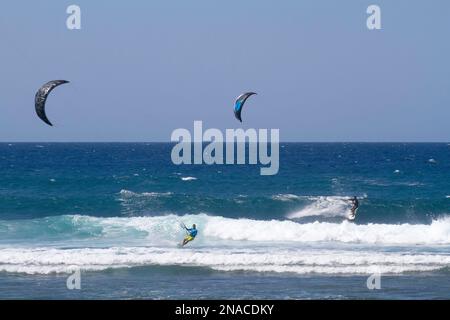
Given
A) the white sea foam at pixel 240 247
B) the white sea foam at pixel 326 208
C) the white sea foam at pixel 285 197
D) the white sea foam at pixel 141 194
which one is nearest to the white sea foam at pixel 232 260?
the white sea foam at pixel 240 247

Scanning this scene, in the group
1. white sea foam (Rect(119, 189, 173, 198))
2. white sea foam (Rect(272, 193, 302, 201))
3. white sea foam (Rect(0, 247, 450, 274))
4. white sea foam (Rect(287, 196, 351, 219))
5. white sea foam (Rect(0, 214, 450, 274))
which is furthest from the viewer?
white sea foam (Rect(119, 189, 173, 198))

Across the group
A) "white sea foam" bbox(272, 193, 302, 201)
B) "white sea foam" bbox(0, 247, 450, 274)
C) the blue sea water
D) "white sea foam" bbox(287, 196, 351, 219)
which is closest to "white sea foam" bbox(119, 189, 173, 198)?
the blue sea water

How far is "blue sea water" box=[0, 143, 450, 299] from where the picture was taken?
17672mm

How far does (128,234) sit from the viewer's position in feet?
89.4

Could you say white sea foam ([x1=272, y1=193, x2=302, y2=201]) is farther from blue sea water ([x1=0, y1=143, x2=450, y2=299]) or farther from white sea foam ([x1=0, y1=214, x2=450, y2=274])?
white sea foam ([x1=0, y1=214, x2=450, y2=274])

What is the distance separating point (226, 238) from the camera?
26.9 metres

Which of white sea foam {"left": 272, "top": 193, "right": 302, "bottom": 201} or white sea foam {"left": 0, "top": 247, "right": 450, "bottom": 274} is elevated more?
white sea foam {"left": 272, "top": 193, "right": 302, "bottom": 201}

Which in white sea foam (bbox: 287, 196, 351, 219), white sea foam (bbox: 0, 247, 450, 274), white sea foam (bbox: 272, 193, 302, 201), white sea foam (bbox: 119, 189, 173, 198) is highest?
white sea foam (bbox: 119, 189, 173, 198)

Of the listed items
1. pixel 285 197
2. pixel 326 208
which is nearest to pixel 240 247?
pixel 326 208

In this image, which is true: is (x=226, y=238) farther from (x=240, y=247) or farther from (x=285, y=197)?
(x=285, y=197)

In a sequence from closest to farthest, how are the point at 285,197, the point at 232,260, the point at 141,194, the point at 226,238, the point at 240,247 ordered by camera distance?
the point at 232,260 → the point at 240,247 → the point at 226,238 → the point at 285,197 → the point at 141,194

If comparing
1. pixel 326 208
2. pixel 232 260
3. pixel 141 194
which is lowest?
pixel 232 260

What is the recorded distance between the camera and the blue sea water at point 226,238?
17.7 meters

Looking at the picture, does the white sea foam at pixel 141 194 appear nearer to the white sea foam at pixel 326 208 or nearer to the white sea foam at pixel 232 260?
the white sea foam at pixel 326 208
